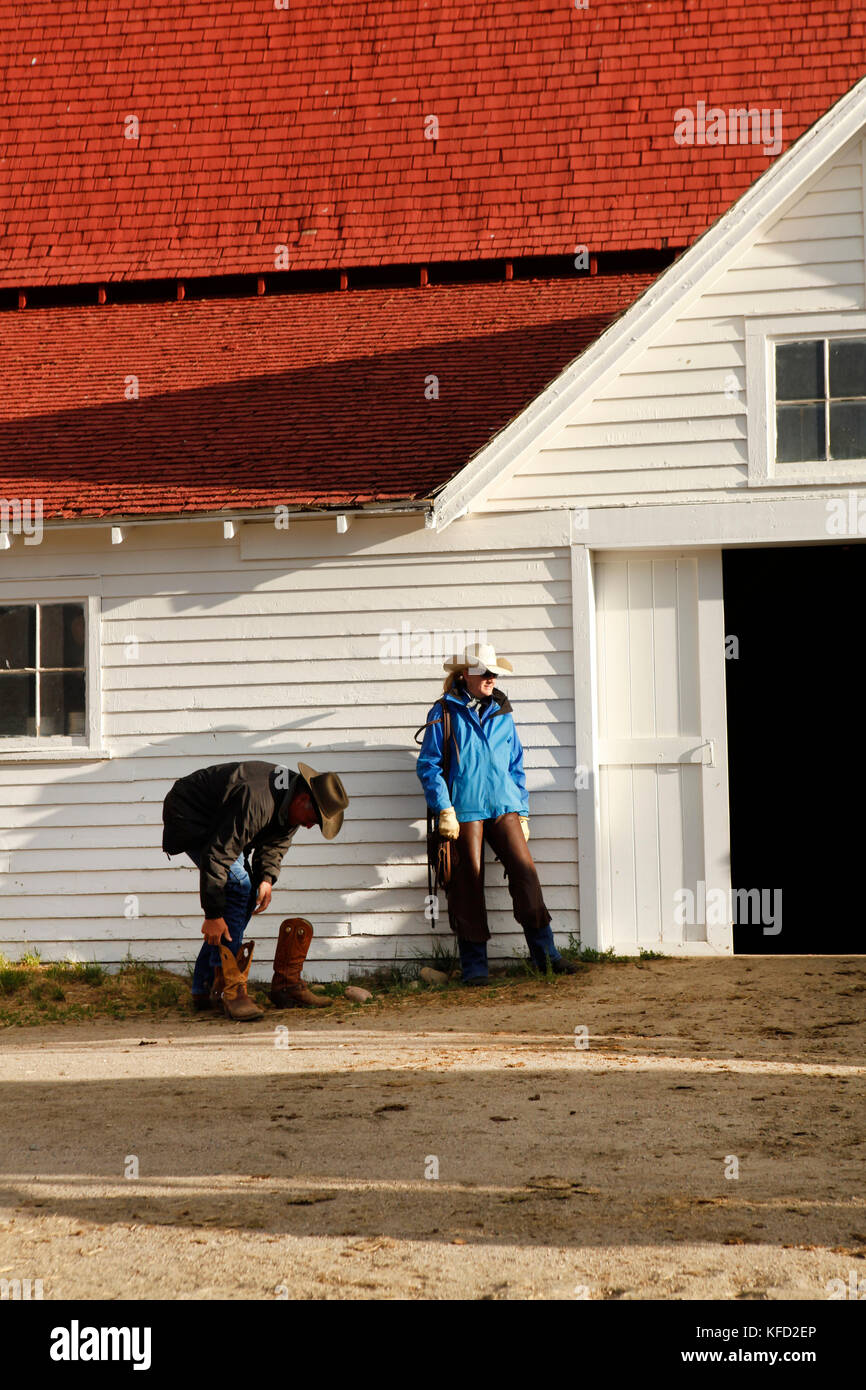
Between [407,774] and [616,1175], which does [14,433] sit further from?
[616,1175]

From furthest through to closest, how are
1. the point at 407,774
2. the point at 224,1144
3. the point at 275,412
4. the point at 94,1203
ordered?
the point at 275,412
the point at 407,774
the point at 224,1144
the point at 94,1203

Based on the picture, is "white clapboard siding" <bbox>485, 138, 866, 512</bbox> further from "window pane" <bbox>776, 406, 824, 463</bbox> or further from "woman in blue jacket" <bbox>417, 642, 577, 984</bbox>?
"woman in blue jacket" <bbox>417, 642, 577, 984</bbox>

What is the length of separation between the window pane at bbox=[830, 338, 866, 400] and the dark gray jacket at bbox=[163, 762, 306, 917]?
4.29 metres

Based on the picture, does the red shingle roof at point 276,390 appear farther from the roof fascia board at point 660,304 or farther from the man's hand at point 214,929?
the man's hand at point 214,929

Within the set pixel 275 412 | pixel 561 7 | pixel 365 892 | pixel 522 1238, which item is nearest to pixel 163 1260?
pixel 522 1238

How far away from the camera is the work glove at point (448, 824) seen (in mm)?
8578

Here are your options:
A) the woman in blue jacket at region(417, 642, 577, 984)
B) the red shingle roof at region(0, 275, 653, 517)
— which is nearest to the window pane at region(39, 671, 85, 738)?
the red shingle roof at region(0, 275, 653, 517)

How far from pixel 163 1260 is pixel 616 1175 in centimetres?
161

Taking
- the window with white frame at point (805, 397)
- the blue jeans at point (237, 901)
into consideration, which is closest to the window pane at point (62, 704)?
the blue jeans at point (237, 901)

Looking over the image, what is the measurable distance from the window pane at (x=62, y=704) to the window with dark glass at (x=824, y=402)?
4997 millimetres

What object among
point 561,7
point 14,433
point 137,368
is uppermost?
point 561,7

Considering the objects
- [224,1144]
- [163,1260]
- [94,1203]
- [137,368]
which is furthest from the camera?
[137,368]

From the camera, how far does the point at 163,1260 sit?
13.6 ft

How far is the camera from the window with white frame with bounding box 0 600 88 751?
9.78 m
